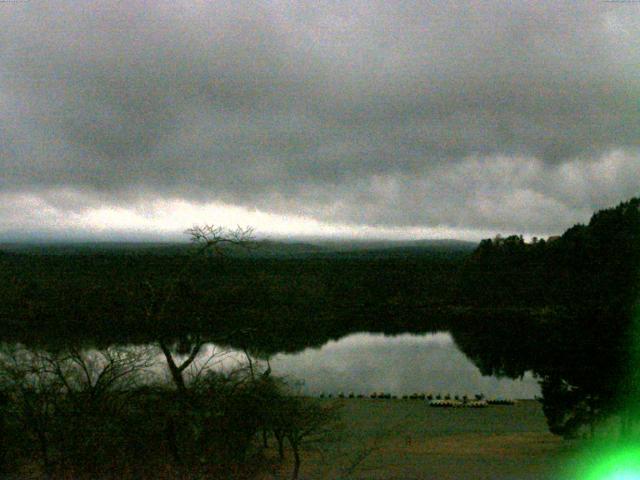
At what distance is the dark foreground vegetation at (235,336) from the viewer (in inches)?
324

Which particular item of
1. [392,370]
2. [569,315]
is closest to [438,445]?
[569,315]

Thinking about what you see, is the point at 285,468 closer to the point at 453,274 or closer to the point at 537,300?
the point at 537,300

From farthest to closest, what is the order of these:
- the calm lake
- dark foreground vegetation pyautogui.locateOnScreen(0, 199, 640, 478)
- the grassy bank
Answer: the calm lake → the grassy bank → dark foreground vegetation pyautogui.locateOnScreen(0, 199, 640, 478)

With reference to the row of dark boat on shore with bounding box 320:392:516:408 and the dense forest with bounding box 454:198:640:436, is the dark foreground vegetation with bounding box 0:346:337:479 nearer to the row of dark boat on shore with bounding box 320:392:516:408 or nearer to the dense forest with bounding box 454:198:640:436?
the dense forest with bounding box 454:198:640:436

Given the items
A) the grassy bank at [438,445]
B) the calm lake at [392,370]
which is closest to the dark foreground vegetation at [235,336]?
the grassy bank at [438,445]

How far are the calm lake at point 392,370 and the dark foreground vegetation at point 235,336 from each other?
1.52m

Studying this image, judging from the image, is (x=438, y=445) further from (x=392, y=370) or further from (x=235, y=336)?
(x=392, y=370)

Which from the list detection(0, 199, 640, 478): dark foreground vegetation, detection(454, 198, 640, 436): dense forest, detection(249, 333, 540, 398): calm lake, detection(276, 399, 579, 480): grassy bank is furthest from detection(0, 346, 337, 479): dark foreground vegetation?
detection(249, 333, 540, 398): calm lake

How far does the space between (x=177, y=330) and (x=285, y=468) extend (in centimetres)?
775

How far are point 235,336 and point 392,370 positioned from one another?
21.7m

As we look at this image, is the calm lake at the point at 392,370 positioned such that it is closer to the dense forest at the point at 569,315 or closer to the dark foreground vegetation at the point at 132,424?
the dense forest at the point at 569,315

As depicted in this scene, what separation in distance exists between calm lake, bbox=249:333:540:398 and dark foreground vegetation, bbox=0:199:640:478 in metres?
1.52

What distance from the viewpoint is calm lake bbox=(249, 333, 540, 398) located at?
1085 inches

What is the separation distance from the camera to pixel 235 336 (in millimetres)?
12969
